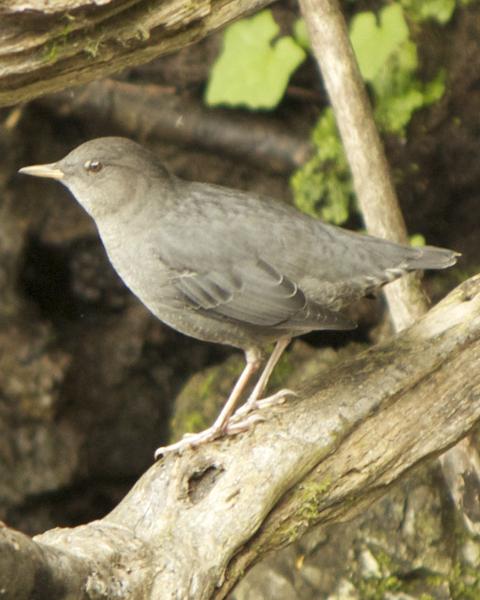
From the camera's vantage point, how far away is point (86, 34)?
3.51 meters

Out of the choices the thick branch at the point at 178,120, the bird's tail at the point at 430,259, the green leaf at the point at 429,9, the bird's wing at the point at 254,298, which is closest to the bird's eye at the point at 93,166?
the bird's wing at the point at 254,298

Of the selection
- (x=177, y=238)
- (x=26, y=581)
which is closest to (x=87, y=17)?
(x=177, y=238)

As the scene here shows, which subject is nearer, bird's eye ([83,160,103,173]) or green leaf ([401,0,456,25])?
bird's eye ([83,160,103,173])

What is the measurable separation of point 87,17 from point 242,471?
159 centimetres

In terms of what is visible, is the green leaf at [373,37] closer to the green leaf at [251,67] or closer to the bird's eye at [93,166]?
the green leaf at [251,67]

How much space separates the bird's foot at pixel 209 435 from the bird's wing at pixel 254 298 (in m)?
0.36

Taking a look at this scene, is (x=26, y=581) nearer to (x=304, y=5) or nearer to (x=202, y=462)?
(x=202, y=462)

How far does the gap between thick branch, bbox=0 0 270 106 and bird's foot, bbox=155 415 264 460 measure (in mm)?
1355

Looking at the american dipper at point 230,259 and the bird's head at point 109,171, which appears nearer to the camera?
the american dipper at point 230,259

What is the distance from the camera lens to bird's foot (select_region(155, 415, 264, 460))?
11.8 ft

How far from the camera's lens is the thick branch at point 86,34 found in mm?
3377

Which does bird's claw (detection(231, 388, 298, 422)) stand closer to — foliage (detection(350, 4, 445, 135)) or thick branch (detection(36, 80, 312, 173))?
foliage (detection(350, 4, 445, 135))

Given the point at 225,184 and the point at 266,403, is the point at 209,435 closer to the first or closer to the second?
the point at 266,403

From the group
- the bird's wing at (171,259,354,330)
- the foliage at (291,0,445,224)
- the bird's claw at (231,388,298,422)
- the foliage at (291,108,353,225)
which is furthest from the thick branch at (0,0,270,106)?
the foliage at (291,108,353,225)
